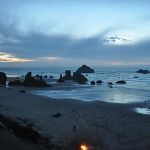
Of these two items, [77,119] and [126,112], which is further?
[126,112]

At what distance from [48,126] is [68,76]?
68.7m

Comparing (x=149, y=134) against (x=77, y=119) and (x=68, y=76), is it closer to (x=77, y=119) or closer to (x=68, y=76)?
(x=77, y=119)

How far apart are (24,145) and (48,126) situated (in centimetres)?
672

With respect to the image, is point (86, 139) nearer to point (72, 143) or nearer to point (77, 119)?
point (72, 143)

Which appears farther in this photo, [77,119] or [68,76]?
[68,76]

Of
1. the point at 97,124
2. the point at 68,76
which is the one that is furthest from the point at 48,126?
the point at 68,76

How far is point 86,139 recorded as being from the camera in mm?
→ 16891

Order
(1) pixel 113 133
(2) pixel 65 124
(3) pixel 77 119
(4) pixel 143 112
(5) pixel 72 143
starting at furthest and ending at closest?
1. (4) pixel 143 112
2. (3) pixel 77 119
3. (2) pixel 65 124
4. (1) pixel 113 133
5. (5) pixel 72 143

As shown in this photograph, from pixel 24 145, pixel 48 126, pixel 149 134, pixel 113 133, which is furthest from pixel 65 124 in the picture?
pixel 24 145

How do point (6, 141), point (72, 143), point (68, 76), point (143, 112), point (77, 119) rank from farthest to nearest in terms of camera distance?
point (68, 76)
point (143, 112)
point (77, 119)
point (72, 143)
point (6, 141)

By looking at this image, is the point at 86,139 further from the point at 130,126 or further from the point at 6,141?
the point at 130,126

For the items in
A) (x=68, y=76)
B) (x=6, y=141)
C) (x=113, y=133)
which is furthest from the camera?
(x=68, y=76)

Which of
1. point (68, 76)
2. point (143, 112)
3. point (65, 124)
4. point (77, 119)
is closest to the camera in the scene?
point (65, 124)

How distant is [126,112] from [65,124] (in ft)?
28.0
